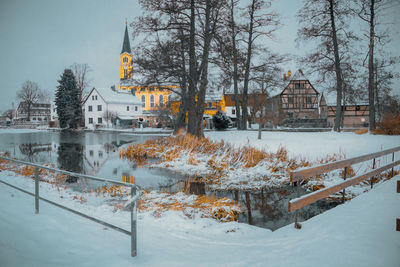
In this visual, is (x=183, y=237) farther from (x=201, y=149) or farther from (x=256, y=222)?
(x=201, y=149)

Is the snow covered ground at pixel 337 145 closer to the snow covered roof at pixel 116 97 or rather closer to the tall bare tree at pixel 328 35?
the tall bare tree at pixel 328 35

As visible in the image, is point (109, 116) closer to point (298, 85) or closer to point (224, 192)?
point (298, 85)

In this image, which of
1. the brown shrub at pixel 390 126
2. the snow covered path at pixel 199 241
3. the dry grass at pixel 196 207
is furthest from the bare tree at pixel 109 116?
the snow covered path at pixel 199 241

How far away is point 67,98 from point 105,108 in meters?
6.62

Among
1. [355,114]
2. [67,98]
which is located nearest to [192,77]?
[67,98]

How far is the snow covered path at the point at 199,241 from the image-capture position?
2939 millimetres

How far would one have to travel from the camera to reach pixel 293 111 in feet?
145

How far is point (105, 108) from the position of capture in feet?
159

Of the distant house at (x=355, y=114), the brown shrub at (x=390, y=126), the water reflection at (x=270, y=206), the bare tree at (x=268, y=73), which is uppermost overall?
the bare tree at (x=268, y=73)

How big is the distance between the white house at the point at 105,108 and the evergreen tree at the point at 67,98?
3713mm

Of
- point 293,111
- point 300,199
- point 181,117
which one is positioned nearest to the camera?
point 300,199

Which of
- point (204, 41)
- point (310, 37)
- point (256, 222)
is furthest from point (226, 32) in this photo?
point (256, 222)

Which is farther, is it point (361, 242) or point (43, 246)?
point (361, 242)

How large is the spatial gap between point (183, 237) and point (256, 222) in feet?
6.01
